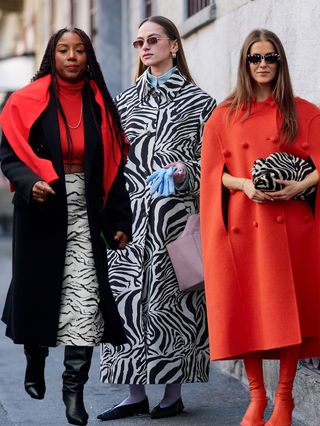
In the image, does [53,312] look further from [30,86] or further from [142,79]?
[142,79]

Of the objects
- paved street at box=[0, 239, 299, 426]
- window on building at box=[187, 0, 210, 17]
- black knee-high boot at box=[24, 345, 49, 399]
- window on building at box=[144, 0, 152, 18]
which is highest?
window on building at box=[144, 0, 152, 18]

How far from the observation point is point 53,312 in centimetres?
516

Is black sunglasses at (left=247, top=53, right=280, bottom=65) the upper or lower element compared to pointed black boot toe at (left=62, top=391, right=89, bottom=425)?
upper

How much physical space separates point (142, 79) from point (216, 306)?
146 cm

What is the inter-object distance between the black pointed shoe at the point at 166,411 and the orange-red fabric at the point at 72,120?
1.54 metres

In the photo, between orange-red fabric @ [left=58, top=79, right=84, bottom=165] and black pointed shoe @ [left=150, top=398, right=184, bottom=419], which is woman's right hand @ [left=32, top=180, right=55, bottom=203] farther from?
black pointed shoe @ [left=150, top=398, right=184, bottom=419]

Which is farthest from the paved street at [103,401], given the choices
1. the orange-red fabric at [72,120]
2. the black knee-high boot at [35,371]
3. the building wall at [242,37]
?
the building wall at [242,37]

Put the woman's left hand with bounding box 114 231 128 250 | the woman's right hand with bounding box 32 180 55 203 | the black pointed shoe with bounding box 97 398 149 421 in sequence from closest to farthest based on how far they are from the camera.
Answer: the woman's right hand with bounding box 32 180 55 203, the woman's left hand with bounding box 114 231 128 250, the black pointed shoe with bounding box 97 398 149 421

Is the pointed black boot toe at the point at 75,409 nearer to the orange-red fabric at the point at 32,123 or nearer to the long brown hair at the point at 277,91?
the orange-red fabric at the point at 32,123

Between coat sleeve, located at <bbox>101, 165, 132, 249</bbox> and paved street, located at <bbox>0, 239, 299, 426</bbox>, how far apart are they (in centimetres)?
112

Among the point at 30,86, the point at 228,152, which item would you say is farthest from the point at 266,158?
the point at 30,86

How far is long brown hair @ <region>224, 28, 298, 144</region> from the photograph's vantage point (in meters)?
5.21

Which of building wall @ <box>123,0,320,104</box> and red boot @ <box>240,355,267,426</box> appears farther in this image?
building wall @ <box>123,0,320,104</box>

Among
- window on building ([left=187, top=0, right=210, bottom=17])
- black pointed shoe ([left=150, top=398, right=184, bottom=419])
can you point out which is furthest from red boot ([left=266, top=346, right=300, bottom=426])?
window on building ([left=187, top=0, right=210, bottom=17])
